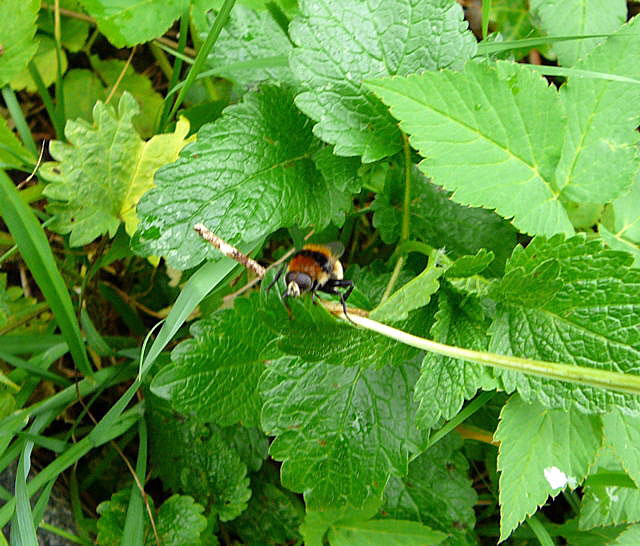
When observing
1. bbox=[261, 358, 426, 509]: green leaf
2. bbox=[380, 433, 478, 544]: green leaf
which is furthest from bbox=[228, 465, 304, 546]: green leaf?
bbox=[261, 358, 426, 509]: green leaf

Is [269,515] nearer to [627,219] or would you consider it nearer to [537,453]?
[537,453]

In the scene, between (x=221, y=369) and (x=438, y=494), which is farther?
(x=438, y=494)

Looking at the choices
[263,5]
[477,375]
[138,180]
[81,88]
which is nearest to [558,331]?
[477,375]

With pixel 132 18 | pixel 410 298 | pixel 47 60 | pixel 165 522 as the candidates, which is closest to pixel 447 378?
pixel 410 298

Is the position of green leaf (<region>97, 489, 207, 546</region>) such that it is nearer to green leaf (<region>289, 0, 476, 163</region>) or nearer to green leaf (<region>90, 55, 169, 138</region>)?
green leaf (<region>289, 0, 476, 163</region>)

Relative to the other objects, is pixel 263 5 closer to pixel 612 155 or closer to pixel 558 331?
pixel 612 155
